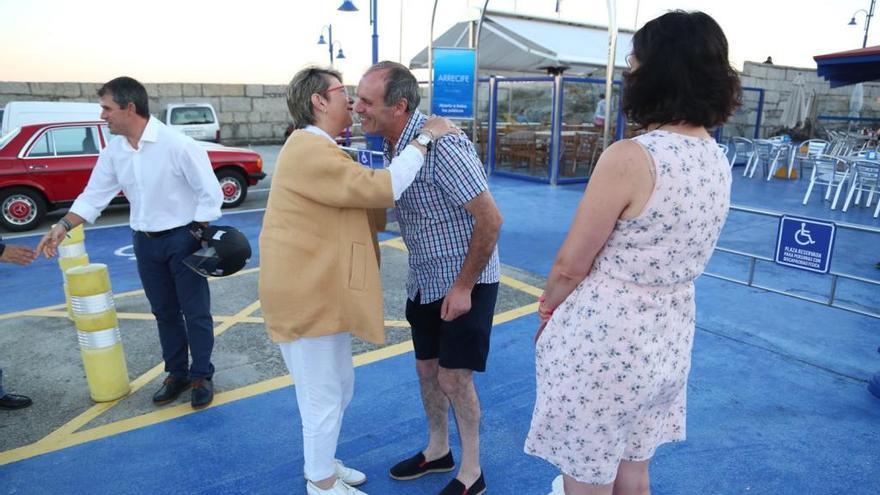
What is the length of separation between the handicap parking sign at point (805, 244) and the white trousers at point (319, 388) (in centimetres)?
316

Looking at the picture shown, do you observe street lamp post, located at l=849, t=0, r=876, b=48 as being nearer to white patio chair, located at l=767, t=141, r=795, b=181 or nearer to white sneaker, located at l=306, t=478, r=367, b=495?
white patio chair, located at l=767, t=141, r=795, b=181

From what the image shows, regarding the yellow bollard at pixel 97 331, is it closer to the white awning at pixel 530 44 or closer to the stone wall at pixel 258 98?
the white awning at pixel 530 44

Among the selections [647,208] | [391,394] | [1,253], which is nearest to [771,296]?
[391,394]

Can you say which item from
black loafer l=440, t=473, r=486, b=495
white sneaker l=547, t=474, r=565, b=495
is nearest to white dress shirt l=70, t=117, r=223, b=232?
black loafer l=440, t=473, r=486, b=495

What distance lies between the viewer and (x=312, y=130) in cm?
213

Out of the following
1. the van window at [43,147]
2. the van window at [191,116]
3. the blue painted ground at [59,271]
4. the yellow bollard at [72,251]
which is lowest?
the blue painted ground at [59,271]

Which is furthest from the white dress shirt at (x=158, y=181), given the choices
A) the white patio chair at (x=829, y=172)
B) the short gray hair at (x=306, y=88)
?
the white patio chair at (x=829, y=172)

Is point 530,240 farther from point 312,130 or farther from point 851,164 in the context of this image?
point 851,164

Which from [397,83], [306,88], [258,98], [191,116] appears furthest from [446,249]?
[258,98]

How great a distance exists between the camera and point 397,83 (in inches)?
85.1

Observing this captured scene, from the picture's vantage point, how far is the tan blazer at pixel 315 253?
2.04m

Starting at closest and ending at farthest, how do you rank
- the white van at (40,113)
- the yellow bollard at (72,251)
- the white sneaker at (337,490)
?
the white sneaker at (337,490) → the yellow bollard at (72,251) → the white van at (40,113)

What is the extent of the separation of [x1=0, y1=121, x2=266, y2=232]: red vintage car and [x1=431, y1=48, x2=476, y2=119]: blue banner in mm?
5133

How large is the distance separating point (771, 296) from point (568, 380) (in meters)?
4.45
